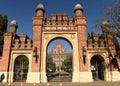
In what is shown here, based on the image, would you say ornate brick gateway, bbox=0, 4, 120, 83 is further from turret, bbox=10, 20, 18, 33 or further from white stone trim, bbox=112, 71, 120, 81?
turret, bbox=10, 20, 18, 33

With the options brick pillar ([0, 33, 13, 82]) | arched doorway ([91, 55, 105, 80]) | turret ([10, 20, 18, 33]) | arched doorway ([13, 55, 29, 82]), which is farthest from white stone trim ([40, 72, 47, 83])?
turret ([10, 20, 18, 33])

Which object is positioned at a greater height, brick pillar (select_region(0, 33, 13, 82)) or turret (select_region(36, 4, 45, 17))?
turret (select_region(36, 4, 45, 17))

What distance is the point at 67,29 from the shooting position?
20.9m

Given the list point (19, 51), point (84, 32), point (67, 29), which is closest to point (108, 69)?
point (84, 32)

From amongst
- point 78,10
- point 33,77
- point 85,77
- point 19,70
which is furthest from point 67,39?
point 19,70

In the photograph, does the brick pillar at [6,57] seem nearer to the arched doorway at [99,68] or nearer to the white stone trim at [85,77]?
the white stone trim at [85,77]

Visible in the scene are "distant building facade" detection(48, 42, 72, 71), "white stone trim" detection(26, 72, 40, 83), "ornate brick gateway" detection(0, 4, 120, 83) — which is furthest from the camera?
"distant building facade" detection(48, 42, 72, 71)

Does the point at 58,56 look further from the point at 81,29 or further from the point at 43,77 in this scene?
the point at 81,29

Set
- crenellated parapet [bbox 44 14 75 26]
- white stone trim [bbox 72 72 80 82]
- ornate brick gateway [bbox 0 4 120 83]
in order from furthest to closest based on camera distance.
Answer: crenellated parapet [bbox 44 14 75 26] < ornate brick gateway [bbox 0 4 120 83] < white stone trim [bbox 72 72 80 82]

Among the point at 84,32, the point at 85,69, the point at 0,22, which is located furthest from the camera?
the point at 0,22

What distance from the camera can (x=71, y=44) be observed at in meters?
20.7

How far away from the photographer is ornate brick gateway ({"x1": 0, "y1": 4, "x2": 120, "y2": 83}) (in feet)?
63.6

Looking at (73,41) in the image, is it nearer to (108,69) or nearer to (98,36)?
(98,36)

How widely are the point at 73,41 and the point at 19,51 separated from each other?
24.2 feet
